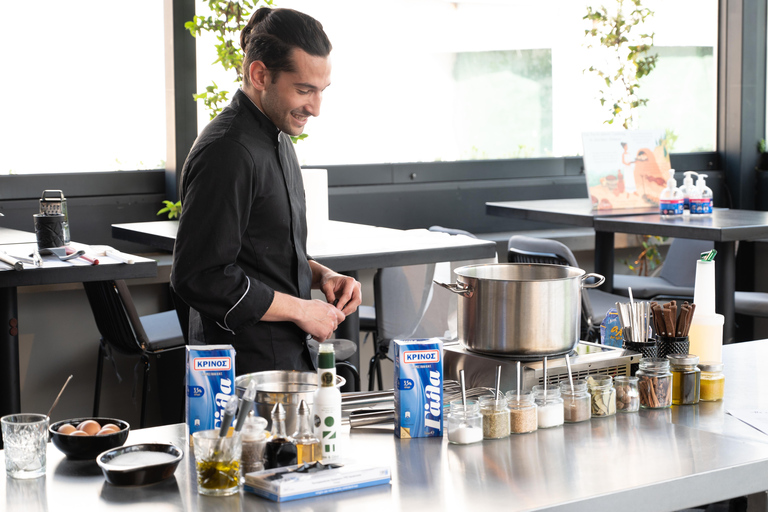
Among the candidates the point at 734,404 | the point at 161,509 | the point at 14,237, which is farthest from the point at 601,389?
the point at 14,237

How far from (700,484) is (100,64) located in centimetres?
374

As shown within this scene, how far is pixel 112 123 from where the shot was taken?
441 centimetres

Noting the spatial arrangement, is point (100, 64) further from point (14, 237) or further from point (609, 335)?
point (609, 335)

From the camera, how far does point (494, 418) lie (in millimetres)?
1618

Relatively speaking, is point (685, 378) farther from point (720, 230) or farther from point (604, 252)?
point (604, 252)

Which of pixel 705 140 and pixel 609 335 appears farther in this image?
pixel 705 140

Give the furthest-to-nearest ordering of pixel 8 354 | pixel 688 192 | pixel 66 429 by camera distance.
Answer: pixel 688 192
pixel 8 354
pixel 66 429

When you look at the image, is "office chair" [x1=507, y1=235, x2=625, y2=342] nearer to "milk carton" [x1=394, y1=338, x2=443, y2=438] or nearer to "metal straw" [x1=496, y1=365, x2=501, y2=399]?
"metal straw" [x1=496, y1=365, x2=501, y2=399]

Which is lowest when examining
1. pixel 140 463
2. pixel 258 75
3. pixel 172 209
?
pixel 140 463

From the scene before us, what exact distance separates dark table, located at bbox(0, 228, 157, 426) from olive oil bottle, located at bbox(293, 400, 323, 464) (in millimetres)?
1595

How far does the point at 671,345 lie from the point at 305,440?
0.88 metres

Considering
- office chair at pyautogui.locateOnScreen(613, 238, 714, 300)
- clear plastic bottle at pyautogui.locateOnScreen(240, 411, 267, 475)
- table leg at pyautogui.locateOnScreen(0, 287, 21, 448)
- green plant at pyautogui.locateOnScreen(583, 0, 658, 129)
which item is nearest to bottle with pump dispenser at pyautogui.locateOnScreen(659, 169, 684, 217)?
office chair at pyautogui.locateOnScreen(613, 238, 714, 300)

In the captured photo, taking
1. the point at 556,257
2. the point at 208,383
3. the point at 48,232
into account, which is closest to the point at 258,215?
the point at 208,383

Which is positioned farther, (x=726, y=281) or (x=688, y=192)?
(x=688, y=192)
